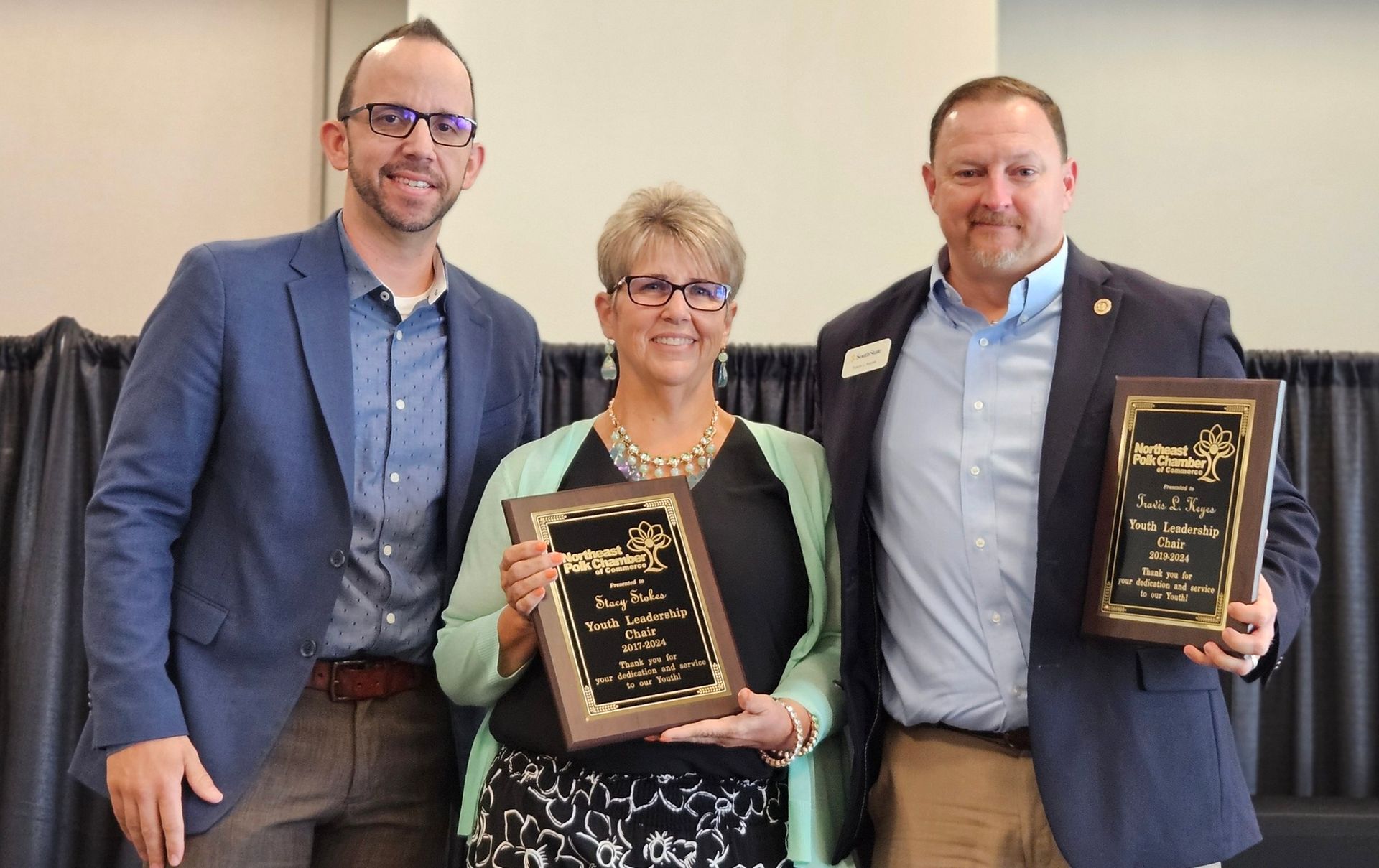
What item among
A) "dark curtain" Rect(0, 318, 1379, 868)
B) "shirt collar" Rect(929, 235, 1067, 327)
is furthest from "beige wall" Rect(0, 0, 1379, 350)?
"shirt collar" Rect(929, 235, 1067, 327)

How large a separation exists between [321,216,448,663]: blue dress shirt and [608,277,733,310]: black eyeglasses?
0.43 metres

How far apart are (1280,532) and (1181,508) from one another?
0.32m

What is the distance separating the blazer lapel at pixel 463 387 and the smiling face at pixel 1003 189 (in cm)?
91

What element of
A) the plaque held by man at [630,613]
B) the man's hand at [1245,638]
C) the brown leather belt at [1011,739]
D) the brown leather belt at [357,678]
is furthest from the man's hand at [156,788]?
the man's hand at [1245,638]

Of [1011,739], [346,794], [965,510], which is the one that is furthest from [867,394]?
[346,794]

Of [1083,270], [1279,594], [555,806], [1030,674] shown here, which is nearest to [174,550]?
[555,806]

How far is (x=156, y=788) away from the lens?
180 centimetres

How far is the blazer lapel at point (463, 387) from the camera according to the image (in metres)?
2.08

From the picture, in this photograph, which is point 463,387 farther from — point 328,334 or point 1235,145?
point 1235,145

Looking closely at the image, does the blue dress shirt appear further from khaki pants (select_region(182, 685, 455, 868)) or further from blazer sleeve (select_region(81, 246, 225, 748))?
blazer sleeve (select_region(81, 246, 225, 748))

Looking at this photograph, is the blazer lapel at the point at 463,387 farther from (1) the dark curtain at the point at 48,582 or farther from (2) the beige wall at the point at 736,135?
(1) the dark curtain at the point at 48,582

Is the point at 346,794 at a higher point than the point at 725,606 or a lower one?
lower

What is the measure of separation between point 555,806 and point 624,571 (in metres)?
0.39

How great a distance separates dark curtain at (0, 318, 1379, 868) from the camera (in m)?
3.32
